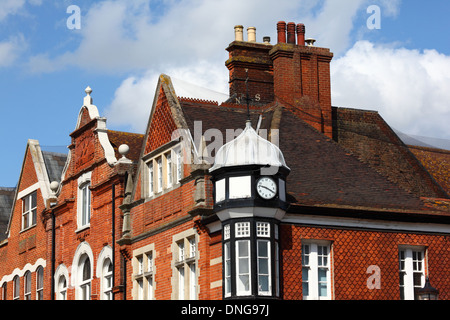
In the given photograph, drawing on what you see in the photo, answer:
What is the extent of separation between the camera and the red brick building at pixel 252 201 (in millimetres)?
28672

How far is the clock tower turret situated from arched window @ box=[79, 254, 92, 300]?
38.1ft

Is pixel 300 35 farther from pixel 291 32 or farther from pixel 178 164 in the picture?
pixel 178 164

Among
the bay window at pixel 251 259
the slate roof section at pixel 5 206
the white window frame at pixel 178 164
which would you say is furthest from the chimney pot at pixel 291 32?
the slate roof section at pixel 5 206

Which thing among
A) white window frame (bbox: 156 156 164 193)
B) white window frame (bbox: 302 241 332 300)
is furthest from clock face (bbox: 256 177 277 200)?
white window frame (bbox: 156 156 164 193)

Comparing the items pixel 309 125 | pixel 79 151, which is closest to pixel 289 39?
pixel 309 125

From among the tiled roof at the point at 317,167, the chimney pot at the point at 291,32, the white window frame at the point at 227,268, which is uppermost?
the chimney pot at the point at 291,32

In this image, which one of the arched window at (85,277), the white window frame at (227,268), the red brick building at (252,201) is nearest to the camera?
the white window frame at (227,268)

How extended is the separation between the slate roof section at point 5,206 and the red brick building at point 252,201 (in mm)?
8959

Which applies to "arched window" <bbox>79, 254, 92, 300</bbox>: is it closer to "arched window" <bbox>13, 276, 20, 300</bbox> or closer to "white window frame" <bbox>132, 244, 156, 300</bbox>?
"white window frame" <bbox>132, 244, 156, 300</bbox>

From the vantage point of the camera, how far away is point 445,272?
30.8 metres

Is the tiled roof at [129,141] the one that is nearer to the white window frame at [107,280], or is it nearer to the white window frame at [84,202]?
the white window frame at [84,202]

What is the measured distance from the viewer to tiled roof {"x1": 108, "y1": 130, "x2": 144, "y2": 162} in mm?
39312

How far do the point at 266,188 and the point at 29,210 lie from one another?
20.1 meters
